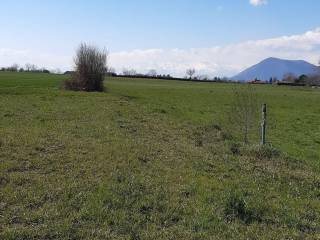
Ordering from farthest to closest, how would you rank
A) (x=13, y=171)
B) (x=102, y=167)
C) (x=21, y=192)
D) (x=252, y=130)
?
(x=252, y=130) < (x=102, y=167) < (x=13, y=171) < (x=21, y=192)

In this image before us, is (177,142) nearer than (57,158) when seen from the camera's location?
No

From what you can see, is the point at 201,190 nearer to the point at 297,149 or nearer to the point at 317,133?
the point at 297,149

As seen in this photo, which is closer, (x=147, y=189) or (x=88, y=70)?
(x=147, y=189)

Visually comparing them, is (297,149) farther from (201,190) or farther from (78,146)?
(201,190)

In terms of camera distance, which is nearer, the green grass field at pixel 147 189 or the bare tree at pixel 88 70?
the green grass field at pixel 147 189

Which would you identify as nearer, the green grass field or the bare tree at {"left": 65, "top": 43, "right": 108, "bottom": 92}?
the green grass field

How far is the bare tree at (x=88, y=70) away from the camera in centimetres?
5194

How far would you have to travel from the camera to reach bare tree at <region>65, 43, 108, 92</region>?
51938mm

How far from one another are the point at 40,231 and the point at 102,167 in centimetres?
372

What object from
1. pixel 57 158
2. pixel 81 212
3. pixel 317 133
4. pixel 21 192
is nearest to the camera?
pixel 81 212

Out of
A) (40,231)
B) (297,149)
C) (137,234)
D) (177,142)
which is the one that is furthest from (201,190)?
(297,149)

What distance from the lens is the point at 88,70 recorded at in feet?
170

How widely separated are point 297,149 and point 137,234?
40.7 feet

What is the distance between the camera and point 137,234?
6.22 meters
